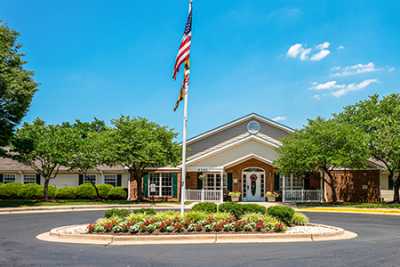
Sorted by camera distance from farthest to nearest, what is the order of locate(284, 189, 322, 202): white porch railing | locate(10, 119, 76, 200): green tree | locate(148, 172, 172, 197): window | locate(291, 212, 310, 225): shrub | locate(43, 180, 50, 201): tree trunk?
locate(148, 172, 172, 197): window, locate(284, 189, 322, 202): white porch railing, locate(43, 180, 50, 201): tree trunk, locate(10, 119, 76, 200): green tree, locate(291, 212, 310, 225): shrub

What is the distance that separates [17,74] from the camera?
93.6 feet

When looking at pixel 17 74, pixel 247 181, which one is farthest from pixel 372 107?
pixel 17 74

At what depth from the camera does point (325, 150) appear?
30141 mm

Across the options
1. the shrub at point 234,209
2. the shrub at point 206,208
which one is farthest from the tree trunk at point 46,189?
the shrub at point 234,209

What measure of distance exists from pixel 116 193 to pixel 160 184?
3.54 m

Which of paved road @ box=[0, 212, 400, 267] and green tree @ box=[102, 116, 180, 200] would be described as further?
green tree @ box=[102, 116, 180, 200]

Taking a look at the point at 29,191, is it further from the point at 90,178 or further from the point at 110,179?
the point at 110,179

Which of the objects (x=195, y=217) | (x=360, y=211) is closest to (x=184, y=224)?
(x=195, y=217)

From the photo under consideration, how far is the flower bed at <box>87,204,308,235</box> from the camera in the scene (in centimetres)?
1398

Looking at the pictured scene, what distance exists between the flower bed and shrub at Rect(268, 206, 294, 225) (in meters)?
0.92

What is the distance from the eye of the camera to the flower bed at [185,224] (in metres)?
14.0

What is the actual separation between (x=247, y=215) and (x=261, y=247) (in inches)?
121

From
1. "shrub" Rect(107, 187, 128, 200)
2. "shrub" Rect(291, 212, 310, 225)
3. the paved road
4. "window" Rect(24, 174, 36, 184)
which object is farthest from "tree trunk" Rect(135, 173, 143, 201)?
the paved road

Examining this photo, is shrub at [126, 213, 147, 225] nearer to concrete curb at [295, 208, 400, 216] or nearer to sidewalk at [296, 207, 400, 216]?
concrete curb at [295, 208, 400, 216]
